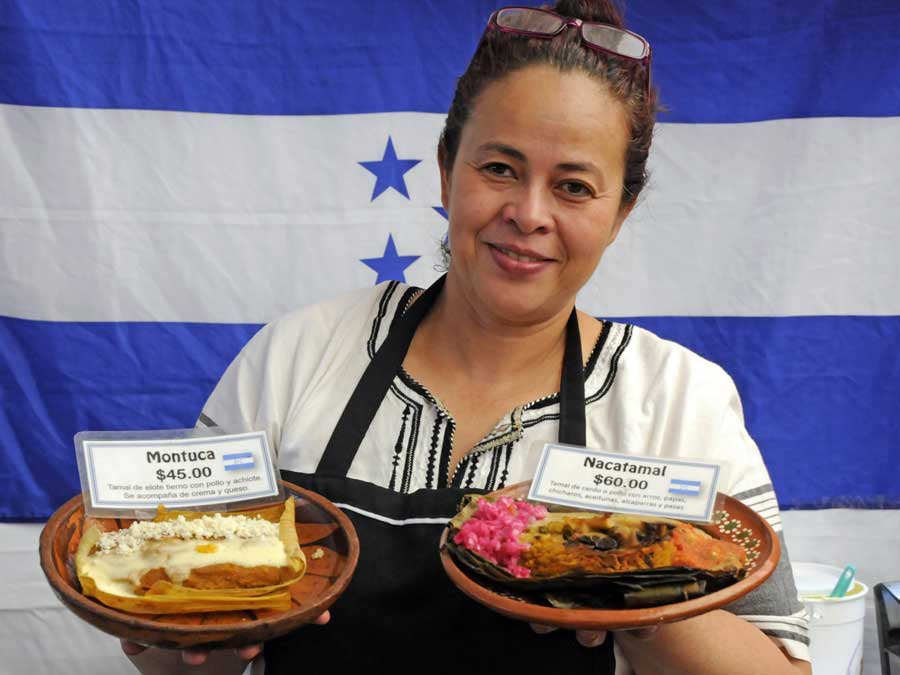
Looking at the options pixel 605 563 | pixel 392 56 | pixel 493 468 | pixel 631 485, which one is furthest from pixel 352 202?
pixel 605 563

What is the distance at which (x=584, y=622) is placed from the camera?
47.1 inches

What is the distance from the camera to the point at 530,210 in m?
1.57

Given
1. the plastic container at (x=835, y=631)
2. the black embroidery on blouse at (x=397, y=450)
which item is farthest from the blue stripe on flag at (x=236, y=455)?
the plastic container at (x=835, y=631)

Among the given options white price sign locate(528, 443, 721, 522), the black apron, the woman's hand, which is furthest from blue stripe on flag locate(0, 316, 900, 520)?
the woman's hand

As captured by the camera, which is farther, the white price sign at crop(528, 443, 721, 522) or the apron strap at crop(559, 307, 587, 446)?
the apron strap at crop(559, 307, 587, 446)

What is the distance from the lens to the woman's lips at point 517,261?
1617 millimetres

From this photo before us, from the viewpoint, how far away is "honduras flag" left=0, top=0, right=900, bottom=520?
255cm

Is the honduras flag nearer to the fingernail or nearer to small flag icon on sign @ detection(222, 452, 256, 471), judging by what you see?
small flag icon on sign @ detection(222, 452, 256, 471)

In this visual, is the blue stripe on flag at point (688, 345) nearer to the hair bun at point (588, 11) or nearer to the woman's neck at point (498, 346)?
the woman's neck at point (498, 346)

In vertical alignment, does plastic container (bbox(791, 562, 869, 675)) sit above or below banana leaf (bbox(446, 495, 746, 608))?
below

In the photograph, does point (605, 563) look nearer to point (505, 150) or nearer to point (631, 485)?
point (631, 485)

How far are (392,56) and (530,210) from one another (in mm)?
1230

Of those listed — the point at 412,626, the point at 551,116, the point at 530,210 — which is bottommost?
the point at 412,626

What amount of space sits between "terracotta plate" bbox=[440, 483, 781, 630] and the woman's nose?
49cm
